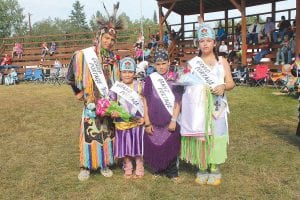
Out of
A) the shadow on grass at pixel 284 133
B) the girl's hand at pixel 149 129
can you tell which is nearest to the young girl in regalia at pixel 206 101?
the girl's hand at pixel 149 129

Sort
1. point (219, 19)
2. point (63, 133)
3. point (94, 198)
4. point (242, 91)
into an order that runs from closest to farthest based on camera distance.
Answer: point (94, 198) → point (63, 133) → point (242, 91) → point (219, 19)

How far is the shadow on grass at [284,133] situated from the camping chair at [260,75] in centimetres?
632

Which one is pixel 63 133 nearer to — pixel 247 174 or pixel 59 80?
pixel 247 174

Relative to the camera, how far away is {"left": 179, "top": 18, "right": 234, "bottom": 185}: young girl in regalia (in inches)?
151

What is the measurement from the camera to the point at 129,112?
4227 mm

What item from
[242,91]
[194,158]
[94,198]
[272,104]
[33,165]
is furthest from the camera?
[242,91]

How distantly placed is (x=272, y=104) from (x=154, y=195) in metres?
6.30

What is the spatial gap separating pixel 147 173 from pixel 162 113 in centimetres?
82

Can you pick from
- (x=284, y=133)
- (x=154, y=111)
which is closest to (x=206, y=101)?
(x=154, y=111)

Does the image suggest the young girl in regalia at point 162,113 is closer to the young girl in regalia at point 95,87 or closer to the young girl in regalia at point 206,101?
the young girl in regalia at point 206,101

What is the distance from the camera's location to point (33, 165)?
5027mm

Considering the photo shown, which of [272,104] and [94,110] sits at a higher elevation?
[94,110]

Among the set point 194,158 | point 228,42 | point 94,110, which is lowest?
point 194,158

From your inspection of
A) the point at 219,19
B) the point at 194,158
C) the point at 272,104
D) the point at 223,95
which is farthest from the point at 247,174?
the point at 219,19
